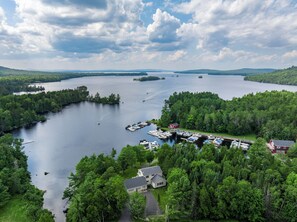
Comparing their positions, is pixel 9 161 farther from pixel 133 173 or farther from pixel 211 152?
pixel 211 152

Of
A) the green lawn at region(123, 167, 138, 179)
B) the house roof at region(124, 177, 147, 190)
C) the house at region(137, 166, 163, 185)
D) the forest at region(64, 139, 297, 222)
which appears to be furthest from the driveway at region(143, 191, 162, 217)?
the green lawn at region(123, 167, 138, 179)

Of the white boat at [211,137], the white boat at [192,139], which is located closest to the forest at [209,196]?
the white boat at [192,139]

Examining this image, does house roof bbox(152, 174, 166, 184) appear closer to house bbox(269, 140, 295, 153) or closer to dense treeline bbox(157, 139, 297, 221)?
dense treeline bbox(157, 139, 297, 221)

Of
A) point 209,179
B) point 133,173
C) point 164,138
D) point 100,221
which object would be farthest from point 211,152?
point 164,138

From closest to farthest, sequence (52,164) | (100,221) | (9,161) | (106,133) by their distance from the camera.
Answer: (100,221) < (9,161) < (52,164) < (106,133)

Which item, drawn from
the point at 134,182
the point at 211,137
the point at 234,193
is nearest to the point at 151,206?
the point at 134,182

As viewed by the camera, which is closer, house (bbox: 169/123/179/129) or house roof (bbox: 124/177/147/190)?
house roof (bbox: 124/177/147/190)
